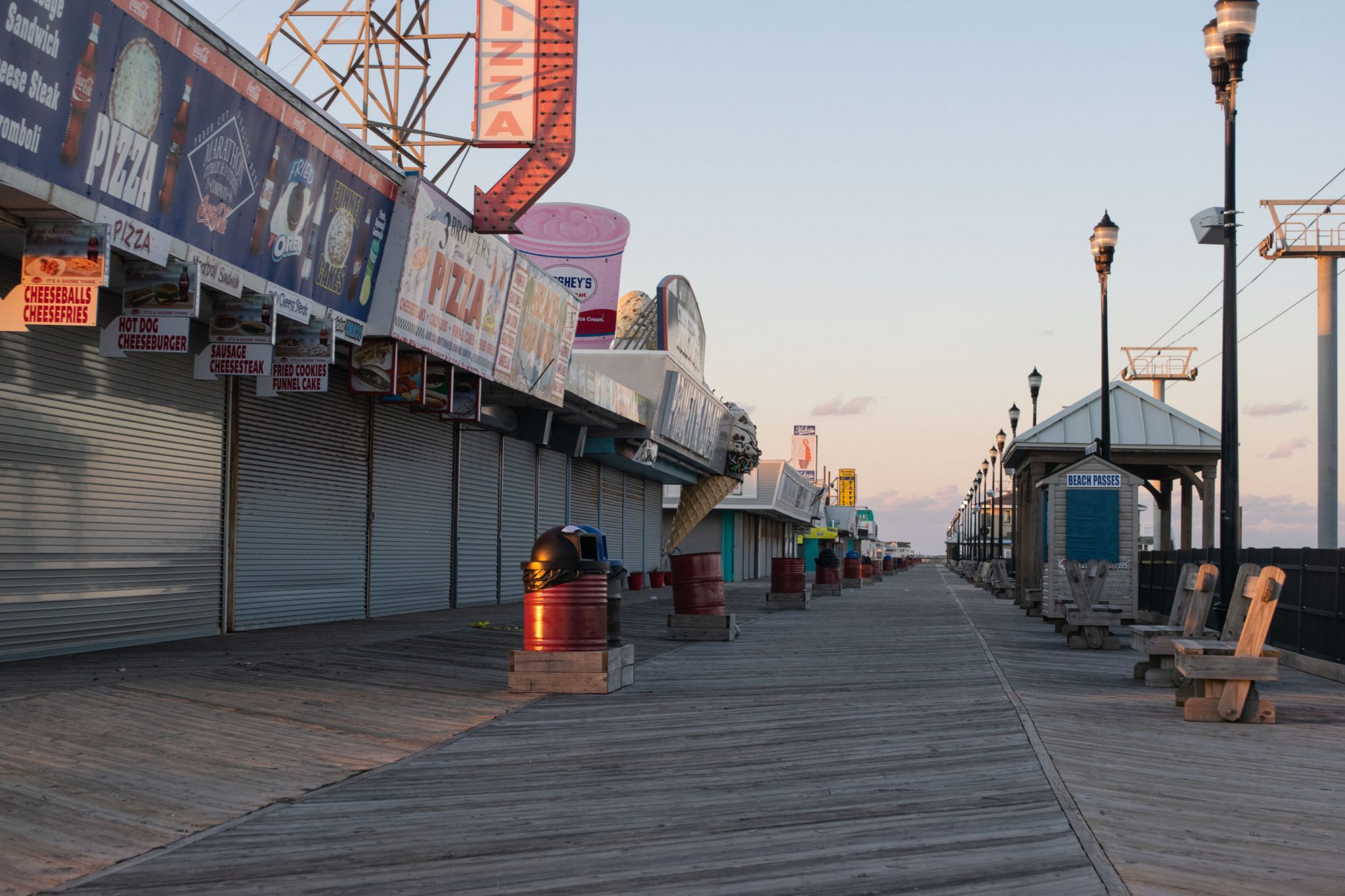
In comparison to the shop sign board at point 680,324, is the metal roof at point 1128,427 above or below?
below

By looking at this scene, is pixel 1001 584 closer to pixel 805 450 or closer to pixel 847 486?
pixel 805 450

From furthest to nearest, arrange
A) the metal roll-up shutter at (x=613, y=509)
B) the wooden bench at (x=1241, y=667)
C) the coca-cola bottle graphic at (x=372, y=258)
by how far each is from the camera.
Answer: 1. the metal roll-up shutter at (x=613, y=509)
2. the coca-cola bottle graphic at (x=372, y=258)
3. the wooden bench at (x=1241, y=667)

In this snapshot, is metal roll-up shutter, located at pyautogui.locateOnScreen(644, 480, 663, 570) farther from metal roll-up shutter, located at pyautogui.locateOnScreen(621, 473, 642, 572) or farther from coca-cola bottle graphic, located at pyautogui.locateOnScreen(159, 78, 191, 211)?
coca-cola bottle graphic, located at pyautogui.locateOnScreen(159, 78, 191, 211)

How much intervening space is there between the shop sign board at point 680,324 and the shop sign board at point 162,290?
77.4 feet

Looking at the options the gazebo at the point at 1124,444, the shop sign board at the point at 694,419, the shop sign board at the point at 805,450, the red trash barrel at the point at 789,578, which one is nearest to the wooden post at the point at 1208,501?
the gazebo at the point at 1124,444

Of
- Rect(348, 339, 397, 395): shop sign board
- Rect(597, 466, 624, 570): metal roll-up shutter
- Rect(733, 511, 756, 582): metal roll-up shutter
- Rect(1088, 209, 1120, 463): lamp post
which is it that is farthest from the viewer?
Rect(733, 511, 756, 582): metal roll-up shutter

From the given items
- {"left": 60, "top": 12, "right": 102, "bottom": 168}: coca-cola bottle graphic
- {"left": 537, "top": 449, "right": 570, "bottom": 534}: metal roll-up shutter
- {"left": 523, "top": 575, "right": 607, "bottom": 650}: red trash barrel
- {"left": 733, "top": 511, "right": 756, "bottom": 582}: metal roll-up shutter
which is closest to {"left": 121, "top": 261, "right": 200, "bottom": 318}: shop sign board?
{"left": 60, "top": 12, "right": 102, "bottom": 168}: coca-cola bottle graphic

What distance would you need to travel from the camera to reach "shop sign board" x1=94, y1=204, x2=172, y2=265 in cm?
1177

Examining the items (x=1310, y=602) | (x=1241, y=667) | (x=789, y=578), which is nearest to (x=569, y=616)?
(x=1241, y=667)

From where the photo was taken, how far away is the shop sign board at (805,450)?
9975 centimetres

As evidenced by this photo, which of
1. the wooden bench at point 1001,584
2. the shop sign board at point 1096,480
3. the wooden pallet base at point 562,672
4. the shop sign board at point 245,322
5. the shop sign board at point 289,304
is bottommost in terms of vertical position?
the wooden bench at point 1001,584

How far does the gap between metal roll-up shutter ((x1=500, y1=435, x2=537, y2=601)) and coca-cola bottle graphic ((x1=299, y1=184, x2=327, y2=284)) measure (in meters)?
13.0

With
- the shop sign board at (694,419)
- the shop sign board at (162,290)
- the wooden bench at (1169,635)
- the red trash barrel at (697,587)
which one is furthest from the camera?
the shop sign board at (694,419)

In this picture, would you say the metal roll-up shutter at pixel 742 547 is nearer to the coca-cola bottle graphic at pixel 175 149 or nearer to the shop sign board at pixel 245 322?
the shop sign board at pixel 245 322
